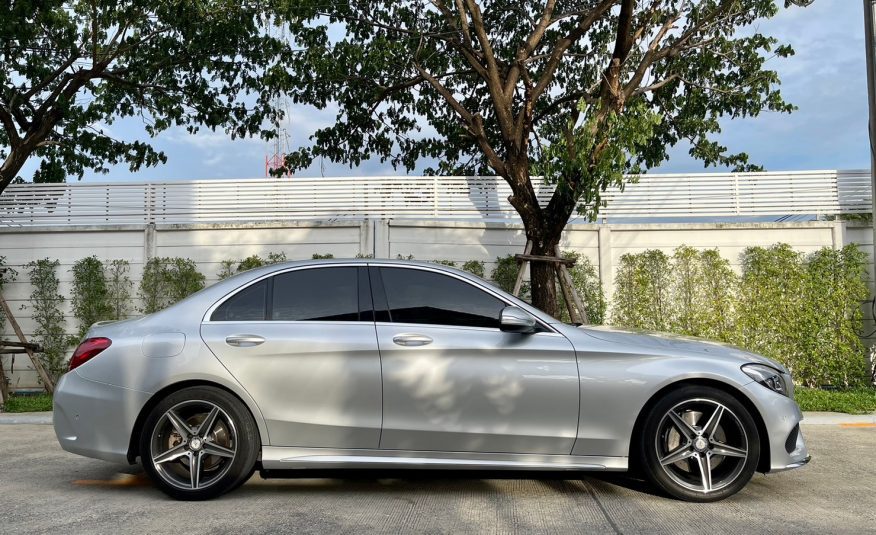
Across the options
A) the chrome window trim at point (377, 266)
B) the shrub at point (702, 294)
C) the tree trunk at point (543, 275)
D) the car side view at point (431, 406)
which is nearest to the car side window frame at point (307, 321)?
the chrome window trim at point (377, 266)

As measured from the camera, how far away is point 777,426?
4637mm

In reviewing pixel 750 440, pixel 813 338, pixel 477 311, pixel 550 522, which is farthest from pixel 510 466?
pixel 813 338

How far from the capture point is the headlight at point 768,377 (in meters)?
4.71

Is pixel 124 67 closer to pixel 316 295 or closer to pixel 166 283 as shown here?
pixel 166 283

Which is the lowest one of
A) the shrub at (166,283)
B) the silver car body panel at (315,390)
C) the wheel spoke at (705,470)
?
the wheel spoke at (705,470)

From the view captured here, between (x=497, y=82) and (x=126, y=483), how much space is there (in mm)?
7073

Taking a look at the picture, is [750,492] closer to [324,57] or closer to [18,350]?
[324,57]

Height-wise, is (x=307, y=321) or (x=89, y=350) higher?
(x=307, y=321)

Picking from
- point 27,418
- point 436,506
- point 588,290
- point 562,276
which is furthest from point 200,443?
point 588,290

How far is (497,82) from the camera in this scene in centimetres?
1009

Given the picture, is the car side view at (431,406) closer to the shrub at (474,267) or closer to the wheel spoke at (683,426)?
the wheel spoke at (683,426)

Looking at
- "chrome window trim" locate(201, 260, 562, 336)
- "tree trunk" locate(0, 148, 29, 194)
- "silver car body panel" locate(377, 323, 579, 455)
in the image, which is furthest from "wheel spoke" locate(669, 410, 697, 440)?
"tree trunk" locate(0, 148, 29, 194)

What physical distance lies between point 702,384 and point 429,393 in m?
1.78

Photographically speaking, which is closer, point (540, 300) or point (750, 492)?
point (750, 492)
